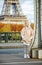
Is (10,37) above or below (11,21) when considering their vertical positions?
below

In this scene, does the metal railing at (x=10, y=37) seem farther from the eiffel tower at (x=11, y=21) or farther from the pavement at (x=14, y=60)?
the pavement at (x=14, y=60)

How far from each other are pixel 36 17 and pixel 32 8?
258 millimetres

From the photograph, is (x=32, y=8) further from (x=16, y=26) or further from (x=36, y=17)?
(x=16, y=26)

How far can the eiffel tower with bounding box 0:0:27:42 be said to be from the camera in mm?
4820

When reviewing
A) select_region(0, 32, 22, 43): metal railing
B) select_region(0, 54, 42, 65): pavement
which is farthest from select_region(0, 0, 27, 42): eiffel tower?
select_region(0, 54, 42, 65): pavement

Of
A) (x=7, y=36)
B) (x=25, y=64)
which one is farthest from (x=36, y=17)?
(x=25, y=64)

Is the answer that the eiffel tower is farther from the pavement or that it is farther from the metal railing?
the pavement

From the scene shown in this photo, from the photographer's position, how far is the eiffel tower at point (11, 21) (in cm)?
482

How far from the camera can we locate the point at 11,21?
15.9 feet

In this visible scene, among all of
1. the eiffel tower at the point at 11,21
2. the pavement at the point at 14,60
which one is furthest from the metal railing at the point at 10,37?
the pavement at the point at 14,60

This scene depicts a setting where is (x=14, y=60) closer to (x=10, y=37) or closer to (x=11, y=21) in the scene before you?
(x=10, y=37)

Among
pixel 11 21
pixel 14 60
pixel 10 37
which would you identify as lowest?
pixel 14 60

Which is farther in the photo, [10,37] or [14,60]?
[10,37]

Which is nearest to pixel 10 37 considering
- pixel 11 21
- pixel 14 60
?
pixel 11 21
